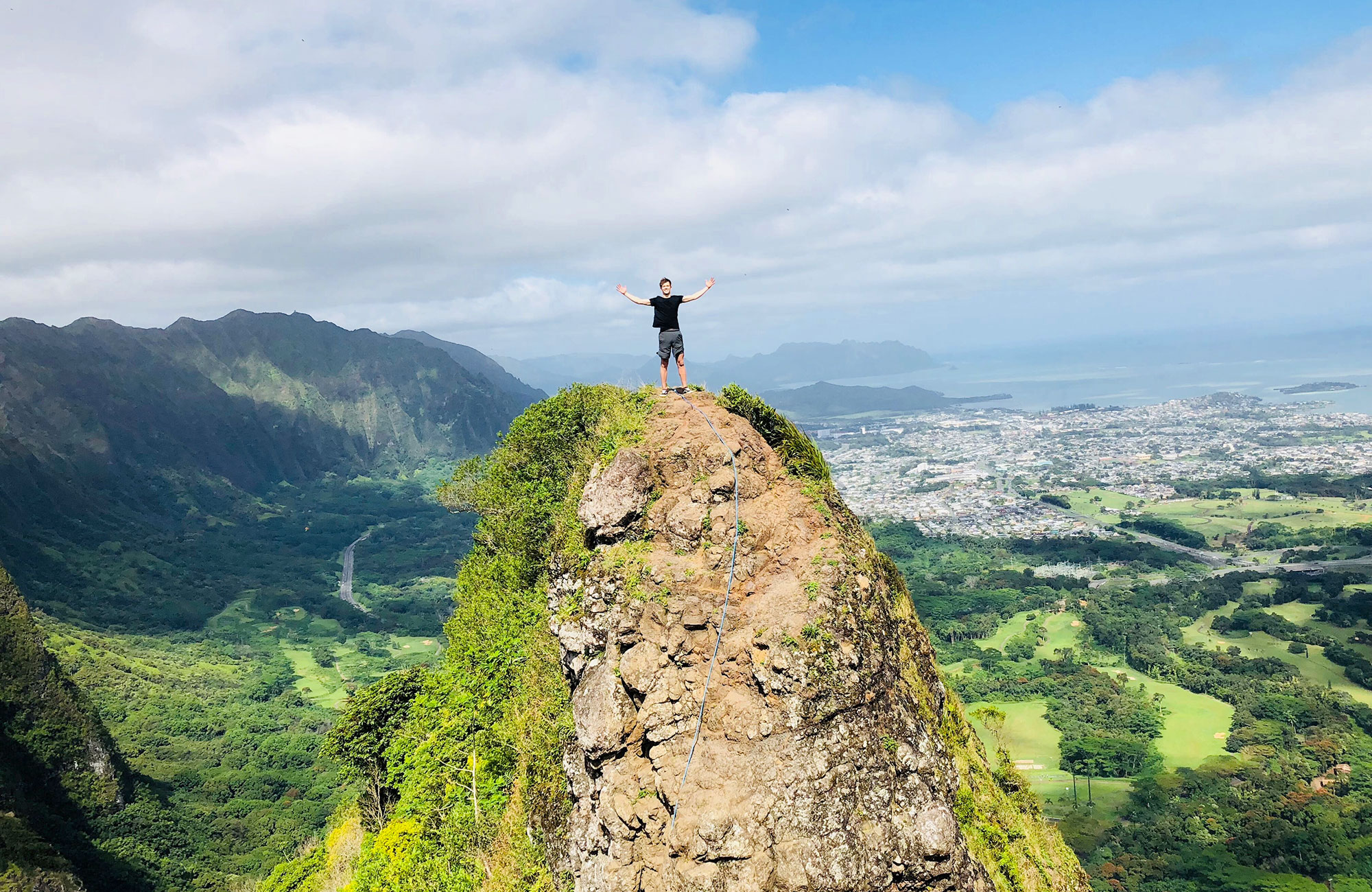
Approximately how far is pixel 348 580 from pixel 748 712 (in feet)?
425

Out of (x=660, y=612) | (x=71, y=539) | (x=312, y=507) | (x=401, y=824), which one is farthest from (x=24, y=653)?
(x=312, y=507)

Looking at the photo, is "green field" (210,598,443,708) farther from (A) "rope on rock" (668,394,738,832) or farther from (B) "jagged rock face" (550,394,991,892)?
(A) "rope on rock" (668,394,738,832)

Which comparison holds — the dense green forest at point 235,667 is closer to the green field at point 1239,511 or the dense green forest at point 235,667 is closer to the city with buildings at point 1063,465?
the city with buildings at point 1063,465

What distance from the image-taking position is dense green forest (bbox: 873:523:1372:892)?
44188 millimetres

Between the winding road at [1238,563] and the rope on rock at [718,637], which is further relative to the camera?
the winding road at [1238,563]

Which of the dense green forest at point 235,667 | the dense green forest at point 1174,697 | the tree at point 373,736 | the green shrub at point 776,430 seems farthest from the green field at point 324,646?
the green shrub at point 776,430

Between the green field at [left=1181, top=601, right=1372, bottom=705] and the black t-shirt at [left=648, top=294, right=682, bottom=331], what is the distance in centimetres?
7691

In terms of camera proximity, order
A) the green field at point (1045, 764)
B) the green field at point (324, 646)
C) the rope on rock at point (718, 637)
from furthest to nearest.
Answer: the green field at point (324, 646) → the green field at point (1045, 764) → the rope on rock at point (718, 637)

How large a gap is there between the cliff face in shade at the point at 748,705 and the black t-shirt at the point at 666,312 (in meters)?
2.04

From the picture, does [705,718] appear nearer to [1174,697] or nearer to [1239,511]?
[1174,697]

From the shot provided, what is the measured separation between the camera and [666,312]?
566 inches

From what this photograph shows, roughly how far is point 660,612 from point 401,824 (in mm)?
9864

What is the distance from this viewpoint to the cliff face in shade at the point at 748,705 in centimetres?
1024

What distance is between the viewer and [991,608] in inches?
3317
